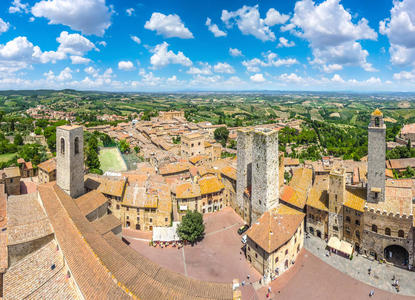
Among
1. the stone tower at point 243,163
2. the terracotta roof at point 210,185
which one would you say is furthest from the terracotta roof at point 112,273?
the stone tower at point 243,163

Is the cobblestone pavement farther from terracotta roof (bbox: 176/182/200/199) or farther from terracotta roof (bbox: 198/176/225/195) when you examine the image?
terracotta roof (bbox: 176/182/200/199)

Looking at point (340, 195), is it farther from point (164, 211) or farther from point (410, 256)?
point (164, 211)

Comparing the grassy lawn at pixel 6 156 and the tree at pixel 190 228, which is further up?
the grassy lawn at pixel 6 156

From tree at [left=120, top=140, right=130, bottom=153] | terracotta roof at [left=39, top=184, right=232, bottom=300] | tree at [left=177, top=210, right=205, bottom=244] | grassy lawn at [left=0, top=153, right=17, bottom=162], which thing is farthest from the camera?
tree at [left=120, top=140, right=130, bottom=153]

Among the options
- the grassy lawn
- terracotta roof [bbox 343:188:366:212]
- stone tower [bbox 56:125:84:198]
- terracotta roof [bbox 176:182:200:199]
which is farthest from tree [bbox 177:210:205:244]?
the grassy lawn

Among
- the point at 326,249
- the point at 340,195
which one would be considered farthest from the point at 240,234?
the point at 340,195

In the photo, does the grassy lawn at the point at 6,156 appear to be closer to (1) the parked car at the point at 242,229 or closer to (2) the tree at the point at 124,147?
(2) the tree at the point at 124,147

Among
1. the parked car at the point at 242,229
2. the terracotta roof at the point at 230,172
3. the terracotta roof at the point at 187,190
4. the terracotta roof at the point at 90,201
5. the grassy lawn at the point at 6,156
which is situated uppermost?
the grassy lawn at the point at 6,156
